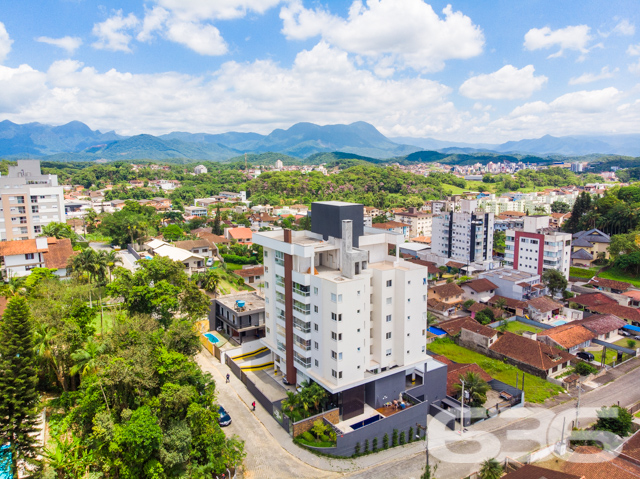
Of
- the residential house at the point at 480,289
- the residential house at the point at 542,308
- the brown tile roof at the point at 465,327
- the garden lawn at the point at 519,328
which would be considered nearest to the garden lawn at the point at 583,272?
the residential house at the point at 542,308

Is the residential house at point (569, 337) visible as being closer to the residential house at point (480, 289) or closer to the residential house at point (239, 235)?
the residential house at point (480, 289)

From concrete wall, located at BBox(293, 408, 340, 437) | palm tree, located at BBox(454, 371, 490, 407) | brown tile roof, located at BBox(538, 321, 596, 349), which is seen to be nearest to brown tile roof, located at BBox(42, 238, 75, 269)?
concrete wall, located at BBox(293, 408, 340, 437)

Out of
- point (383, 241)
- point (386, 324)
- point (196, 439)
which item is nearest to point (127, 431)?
point (196, 439)

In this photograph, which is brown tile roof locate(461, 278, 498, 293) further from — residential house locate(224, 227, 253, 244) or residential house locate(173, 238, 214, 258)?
residential house locate(224, 227, 253, 244)

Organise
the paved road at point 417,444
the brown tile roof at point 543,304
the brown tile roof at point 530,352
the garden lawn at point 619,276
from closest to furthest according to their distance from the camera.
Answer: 1. the paved road at point 417,444
2. the brown tile roof at point 530,352
3. the brown tile roof at point 543,304
4. the garden lawn at point 619,276

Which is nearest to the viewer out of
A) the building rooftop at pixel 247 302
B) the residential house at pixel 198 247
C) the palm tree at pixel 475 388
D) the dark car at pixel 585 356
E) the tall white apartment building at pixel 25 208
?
the palm tree at pixel 475 388

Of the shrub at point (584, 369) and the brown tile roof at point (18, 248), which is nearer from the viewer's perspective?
the shrub at point (584, 369)
